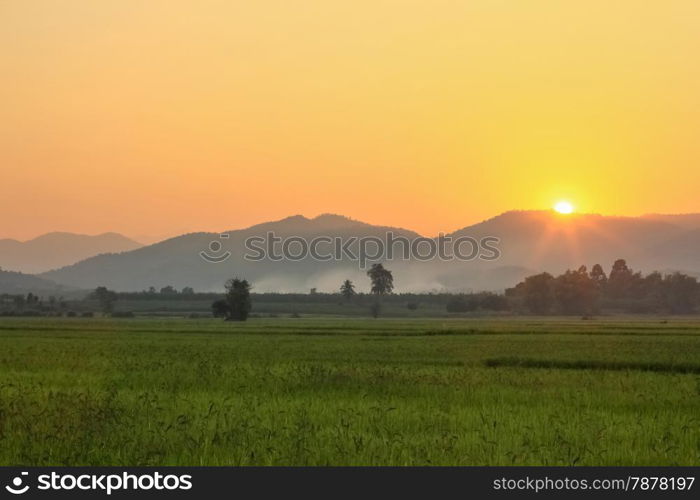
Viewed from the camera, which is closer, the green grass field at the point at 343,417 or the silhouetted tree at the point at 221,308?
the green grass field at the point at 343,417

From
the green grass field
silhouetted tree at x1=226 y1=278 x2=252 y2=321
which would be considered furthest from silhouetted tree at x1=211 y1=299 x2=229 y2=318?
the green grass field

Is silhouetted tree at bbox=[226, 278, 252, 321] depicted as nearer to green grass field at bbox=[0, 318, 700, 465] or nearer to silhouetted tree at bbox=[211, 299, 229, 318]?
silhouetted tree at bbox=[211, 299, 229, 318]

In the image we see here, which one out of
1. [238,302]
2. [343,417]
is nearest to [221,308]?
[238,302]

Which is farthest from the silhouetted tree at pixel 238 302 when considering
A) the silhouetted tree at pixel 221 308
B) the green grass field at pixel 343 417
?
the green grass field at pixel 343 417

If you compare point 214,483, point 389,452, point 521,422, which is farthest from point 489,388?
point 214,483

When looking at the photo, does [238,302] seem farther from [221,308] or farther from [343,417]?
[343,417]

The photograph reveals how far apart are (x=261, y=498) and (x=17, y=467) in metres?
4.51

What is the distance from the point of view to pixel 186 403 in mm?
23625

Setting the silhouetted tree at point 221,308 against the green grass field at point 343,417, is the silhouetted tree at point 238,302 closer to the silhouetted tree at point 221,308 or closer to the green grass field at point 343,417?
the silhouetted tree at point 221,308

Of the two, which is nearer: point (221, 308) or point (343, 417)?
point (343, 417)

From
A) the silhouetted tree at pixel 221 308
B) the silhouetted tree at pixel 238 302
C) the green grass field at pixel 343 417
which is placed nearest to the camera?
the green grass field at pixel 343 417

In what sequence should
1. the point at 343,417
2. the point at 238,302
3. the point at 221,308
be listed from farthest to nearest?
the point at 221,308 → the point at 238,302 → the point at 343,417

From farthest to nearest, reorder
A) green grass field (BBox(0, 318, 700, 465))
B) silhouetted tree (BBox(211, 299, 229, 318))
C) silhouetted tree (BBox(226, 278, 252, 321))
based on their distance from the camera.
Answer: silhouetted tree (BBox(211, 299, 229, 318)), silhouetted tree (BBox(226, 278, 252, 321)), green grass field (BBox(0, 318, 700, 465))

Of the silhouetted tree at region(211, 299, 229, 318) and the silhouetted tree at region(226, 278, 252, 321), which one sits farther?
the silhouetted tree at region(211, 299, 229, 318)
